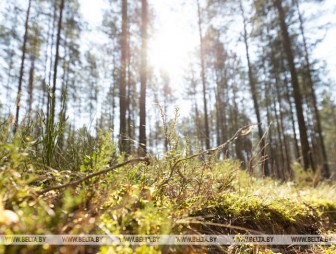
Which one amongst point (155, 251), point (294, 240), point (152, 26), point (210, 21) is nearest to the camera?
point (155, 251)

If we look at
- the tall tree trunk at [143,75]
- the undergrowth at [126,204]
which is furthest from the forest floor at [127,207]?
the tall tree trunk at [143,75]

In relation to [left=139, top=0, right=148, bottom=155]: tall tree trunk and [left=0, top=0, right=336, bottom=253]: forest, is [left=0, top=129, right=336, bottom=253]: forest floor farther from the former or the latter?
[left=139, top=0, right=148, bottom=155]: tall tree trunk

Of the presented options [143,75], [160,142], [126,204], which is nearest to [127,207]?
[126,204]

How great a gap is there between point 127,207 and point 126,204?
13 cm

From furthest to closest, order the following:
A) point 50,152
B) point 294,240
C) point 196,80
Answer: point 196,80, point 294,240, point 50,152

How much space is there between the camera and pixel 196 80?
18609 mm

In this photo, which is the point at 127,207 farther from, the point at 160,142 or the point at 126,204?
the point at 160,142

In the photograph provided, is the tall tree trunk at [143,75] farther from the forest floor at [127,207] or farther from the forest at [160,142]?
the forest floor at [127,207]

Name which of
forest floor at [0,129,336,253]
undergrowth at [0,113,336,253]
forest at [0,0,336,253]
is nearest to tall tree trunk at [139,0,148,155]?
forest at [0,0,336,253]

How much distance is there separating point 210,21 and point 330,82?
10291 millimetres

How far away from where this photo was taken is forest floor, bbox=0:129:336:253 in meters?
1.15

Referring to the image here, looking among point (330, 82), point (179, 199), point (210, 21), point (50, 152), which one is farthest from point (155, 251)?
point (330, 82)

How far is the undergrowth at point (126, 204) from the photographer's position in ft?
3.81

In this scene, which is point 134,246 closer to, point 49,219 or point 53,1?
point 49,219
